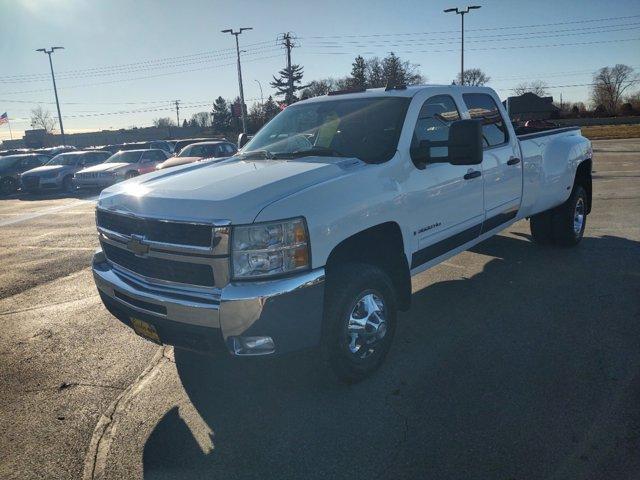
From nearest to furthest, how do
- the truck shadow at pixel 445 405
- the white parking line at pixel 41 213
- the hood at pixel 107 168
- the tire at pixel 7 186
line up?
the truck shadow at pixel 445 405, the white parking line at pixel 41 213, the hood at pixel 107 168, the tire at pixel 7 186

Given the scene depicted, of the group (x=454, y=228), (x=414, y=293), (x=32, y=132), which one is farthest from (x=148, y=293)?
(x=32, y=132)


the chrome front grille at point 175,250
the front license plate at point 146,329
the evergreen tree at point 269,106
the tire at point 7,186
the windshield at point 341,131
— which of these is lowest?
the tire at point 7,186

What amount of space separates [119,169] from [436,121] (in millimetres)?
15376

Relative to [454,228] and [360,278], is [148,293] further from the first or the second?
[454,228]

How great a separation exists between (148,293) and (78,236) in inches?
285

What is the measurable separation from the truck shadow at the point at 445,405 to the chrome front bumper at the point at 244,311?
0.30 m

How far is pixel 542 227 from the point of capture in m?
6.82

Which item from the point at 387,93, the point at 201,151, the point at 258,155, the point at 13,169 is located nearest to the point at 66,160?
the point at 13,169

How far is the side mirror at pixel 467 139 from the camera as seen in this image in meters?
3.49

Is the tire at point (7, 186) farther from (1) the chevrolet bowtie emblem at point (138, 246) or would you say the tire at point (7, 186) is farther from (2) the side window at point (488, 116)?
(2) the side window at point (488, 116)

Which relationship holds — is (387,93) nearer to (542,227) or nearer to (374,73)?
(542,227)

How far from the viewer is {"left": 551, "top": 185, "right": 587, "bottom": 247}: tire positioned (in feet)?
21.5

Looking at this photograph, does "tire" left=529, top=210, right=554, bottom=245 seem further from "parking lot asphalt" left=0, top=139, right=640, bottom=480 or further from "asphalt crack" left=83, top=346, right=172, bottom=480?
"asphalt crack" left=83, top=346, right=172, bottom=480

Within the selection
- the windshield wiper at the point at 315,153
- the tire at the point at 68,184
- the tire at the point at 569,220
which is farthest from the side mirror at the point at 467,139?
the tire at the point at 68,184
